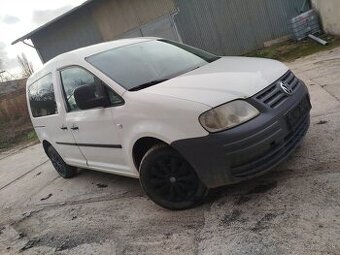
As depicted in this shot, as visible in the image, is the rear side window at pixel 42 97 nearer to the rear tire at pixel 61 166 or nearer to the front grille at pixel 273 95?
the rear tire at pixel 61 166

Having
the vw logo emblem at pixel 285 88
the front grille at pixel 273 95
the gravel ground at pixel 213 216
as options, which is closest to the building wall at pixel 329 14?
the gravel ground at pixel 213 216

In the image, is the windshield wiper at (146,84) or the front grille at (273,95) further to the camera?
the windshield wiper at (146,84)

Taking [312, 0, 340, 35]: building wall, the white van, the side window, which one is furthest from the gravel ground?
[312, 0, 340, 35]: building wall

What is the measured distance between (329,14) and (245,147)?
9.83 m

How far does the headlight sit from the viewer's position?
11.9 feet

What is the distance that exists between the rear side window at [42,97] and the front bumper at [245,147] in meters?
2.77

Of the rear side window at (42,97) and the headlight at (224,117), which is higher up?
the rear side window at (42,97)

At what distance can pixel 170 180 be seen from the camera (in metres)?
4.16

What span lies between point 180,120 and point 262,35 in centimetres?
1226

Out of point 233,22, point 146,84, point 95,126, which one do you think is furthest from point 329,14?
point 95,126

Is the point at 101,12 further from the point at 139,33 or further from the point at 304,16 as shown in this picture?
the point at 304,16

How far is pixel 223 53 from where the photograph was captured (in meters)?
15.9

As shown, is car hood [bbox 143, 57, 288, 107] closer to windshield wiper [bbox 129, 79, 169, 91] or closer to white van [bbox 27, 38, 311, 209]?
white van [bbox 27, 38, 311, 209]

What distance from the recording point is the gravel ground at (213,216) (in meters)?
3.35
